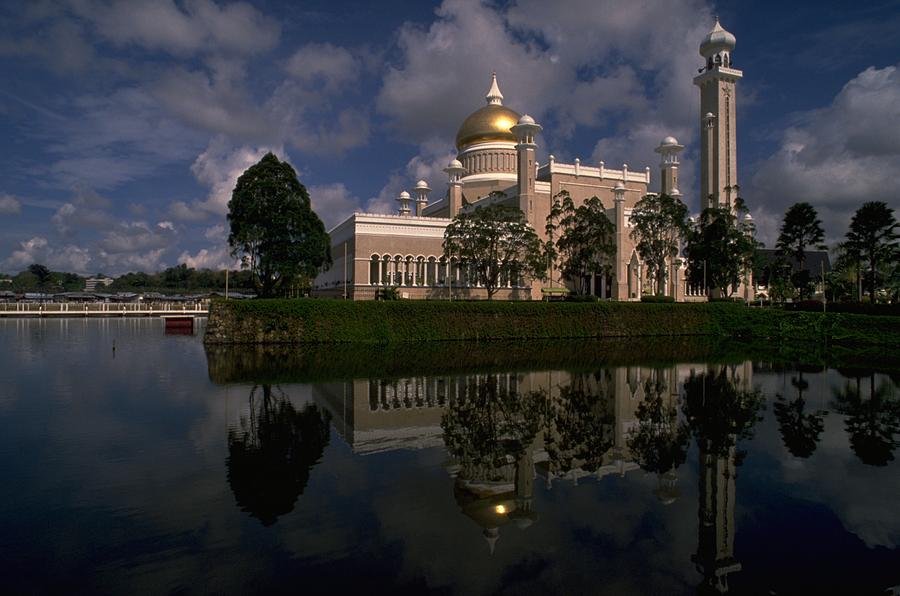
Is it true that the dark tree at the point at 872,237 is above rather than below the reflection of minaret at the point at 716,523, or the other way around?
above

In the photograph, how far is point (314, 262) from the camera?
29922 mm

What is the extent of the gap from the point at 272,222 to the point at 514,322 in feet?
42.3

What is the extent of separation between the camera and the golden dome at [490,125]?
44688mm

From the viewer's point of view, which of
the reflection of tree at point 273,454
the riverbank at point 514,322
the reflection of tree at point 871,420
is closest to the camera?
the reflection of tree at point 273,454

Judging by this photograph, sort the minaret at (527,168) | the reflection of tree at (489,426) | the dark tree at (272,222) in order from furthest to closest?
the minaret at (527,168) < the dark tree at (272,222) < the reflection of tree at (489,426)

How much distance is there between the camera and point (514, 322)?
1184 inches

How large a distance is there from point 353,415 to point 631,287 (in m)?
31.9

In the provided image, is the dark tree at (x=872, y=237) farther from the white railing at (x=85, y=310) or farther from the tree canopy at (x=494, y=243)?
the white railing at (x=85, y=310)

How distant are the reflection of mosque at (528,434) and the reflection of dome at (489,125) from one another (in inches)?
1210

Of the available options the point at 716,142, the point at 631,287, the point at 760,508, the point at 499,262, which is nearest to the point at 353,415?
the point at 760,508

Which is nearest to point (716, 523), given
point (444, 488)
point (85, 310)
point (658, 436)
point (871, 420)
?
point (444, 488)

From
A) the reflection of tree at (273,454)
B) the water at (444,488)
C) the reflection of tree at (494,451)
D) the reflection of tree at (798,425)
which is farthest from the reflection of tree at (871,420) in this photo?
the reflection of tree at (273,454)

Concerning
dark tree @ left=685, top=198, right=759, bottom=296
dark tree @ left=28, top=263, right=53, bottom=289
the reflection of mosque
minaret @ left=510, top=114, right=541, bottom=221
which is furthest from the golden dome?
dark tree @ left=28, top=263, right=53, bottom=289

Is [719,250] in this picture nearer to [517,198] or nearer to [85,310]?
[517,198]
